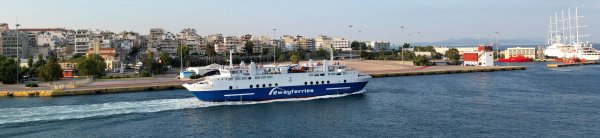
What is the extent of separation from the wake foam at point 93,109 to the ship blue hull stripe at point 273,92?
0.33 m

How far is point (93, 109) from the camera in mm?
30031

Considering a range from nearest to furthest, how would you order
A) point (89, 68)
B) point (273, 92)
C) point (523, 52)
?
point (273, 92) < point (89, 68) < point (523, 52)

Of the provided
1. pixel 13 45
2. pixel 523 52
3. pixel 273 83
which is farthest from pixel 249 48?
pixel 273 83

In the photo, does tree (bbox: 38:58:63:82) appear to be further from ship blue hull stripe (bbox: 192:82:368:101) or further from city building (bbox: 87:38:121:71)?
ship blue hull stripe (bbox: 192:82:368:101)

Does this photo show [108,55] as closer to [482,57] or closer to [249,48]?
[249,48]

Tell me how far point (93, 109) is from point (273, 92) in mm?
10776

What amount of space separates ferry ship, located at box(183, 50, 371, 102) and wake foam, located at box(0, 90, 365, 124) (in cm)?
49

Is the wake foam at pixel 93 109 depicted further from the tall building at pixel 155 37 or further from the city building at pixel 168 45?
the tall building at pixel 155 37

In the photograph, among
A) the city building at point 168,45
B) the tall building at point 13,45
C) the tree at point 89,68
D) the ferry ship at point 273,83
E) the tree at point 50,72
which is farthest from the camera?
the city building at point 168,45

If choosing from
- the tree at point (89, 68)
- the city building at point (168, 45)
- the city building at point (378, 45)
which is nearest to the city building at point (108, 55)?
the tree at point (89, 68)

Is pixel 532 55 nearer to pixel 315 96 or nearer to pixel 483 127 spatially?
pixel 315 96

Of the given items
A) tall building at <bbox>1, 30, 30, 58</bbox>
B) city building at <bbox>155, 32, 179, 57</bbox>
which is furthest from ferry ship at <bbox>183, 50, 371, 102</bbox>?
city building at <bbox>155, 32, 179, 57</bbox>

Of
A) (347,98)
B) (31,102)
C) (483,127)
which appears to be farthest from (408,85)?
(31,102)

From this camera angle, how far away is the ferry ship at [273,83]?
110 ft
